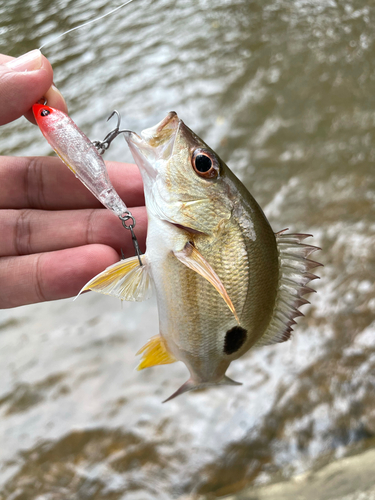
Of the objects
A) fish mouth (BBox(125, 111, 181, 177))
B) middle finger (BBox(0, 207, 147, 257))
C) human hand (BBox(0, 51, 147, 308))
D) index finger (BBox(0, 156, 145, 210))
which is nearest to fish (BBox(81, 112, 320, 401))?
fish mouth (BBox(125, 111, 181, 177))

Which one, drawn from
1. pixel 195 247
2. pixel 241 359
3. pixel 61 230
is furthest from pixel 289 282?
pixel 241 359

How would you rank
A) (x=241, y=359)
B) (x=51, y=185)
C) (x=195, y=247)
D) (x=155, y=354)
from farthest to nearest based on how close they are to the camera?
(x=241, y=359) < (x=51, y=185) < (x=155, y=354) < (x=195, y=247)

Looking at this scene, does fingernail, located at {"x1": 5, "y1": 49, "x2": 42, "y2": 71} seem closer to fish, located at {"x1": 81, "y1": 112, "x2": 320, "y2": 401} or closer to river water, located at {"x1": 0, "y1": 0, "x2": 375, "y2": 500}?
fish, located at {"x1": 81, "y1": 112, "x2": 320, "y2": 401}

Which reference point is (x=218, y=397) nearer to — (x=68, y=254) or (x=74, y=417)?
(x=74, y=417)

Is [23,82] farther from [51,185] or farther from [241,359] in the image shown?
[241,359]

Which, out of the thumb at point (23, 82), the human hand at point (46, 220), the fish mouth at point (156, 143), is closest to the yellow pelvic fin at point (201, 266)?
the fish mouth at point (156, 143)

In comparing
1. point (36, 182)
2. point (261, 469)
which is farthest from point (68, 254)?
point (261, 469)
